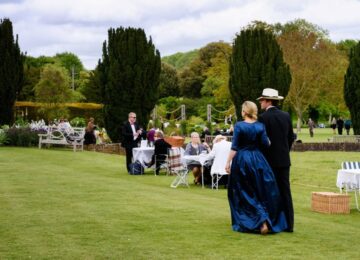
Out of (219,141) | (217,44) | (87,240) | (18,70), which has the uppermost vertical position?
(217,44)

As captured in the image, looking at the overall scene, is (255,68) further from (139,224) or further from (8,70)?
(139,224)

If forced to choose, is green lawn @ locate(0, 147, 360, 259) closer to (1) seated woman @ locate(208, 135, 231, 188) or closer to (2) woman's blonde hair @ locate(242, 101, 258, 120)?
(1) seated woman @ locate(208, 135, 231, 188)

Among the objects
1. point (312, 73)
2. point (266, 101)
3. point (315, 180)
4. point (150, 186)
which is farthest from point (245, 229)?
point (312, 73)

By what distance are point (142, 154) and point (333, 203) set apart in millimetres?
9414

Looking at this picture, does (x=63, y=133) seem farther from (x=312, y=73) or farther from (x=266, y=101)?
(x=312, y=73)

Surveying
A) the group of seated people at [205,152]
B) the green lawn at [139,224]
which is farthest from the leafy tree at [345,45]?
the green lawn at [139,224]

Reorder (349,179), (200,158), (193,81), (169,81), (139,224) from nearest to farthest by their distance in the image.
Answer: (139,224) → (349,179) → (200,158) → (193,81) → (169,81)

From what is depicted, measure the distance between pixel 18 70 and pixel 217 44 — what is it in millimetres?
49168

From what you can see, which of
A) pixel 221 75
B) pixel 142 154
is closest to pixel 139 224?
pixel 142 154

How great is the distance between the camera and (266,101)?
9.66 meters

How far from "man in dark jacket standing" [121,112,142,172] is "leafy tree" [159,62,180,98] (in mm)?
65662

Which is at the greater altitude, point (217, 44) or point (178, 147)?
point (217, 44)

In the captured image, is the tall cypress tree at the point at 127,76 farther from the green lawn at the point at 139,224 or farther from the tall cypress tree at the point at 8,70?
the green lawn at the point at 139,224

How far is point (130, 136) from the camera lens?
20500 millimetres
